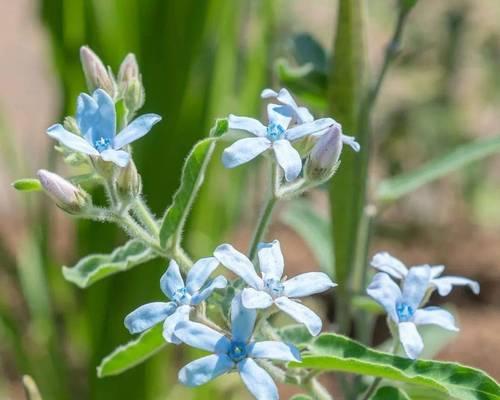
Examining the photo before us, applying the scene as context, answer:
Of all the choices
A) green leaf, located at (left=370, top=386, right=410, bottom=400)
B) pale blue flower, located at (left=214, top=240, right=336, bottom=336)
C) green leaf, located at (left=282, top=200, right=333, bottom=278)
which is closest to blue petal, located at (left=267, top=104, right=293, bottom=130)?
pale blue flower, located at (left=214, top=240, right=336, bottom=336)

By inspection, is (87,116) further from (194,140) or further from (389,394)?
(194,140)

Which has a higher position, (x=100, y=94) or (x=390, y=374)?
(x=100, y=94)

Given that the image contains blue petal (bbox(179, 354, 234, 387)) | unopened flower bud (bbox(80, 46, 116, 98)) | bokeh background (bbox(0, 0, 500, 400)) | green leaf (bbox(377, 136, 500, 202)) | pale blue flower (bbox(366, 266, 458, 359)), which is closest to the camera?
blue petal (bbox(179, 354, 234, 387))

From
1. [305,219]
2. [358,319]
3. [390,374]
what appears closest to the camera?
[390,374]

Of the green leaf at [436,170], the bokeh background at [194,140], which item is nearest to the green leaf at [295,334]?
the green leaf at [436,170]

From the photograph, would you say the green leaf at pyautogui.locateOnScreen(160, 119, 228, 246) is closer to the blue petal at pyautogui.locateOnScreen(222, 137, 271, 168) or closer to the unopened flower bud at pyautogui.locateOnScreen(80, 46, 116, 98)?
the blue petal at pyautogui.locateOnScreen(222, 137, 271, 168)

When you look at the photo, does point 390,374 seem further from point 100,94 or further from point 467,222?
point 467,222

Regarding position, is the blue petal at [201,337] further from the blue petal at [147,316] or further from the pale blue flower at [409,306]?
the pale blue flower at [409,306]

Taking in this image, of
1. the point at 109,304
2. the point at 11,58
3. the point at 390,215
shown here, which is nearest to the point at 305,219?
the point at 109,304
